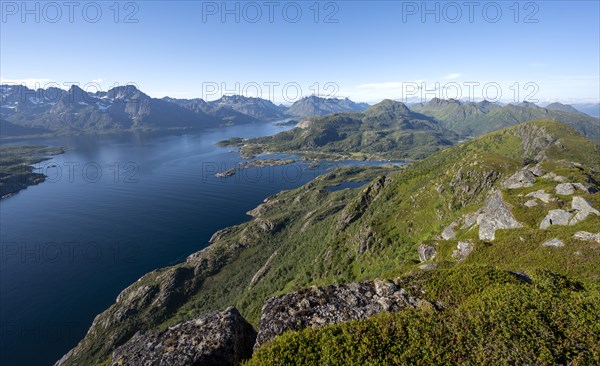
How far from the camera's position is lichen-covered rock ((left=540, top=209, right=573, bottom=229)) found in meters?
44.2

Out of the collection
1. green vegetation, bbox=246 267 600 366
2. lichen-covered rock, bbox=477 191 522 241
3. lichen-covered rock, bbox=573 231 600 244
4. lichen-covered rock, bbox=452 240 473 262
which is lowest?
lichen-covered rock, bbox=452 240 473 262

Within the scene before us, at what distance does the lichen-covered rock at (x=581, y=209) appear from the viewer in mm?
42169

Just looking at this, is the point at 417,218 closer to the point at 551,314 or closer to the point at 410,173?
the point at 410,173

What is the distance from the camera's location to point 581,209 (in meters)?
44.9

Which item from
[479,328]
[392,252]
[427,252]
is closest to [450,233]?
[427,252]

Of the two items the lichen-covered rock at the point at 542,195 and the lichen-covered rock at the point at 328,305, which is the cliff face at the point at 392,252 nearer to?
the lichen-covered rock at the point at 328,305

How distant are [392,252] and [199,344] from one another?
9734cm

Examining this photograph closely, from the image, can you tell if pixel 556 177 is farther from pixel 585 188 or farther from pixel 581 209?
pixel 581 209

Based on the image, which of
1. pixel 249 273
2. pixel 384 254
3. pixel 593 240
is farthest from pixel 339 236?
pixel 593 240

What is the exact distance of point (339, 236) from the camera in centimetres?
14950

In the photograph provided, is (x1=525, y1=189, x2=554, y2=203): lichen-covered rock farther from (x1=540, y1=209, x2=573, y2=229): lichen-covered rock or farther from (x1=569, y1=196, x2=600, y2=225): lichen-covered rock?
(x1=540, y1=209, x2=573, y2=229): lichen-covered rock

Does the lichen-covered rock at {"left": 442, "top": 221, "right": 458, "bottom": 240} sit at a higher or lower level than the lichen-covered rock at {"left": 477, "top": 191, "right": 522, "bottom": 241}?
lower

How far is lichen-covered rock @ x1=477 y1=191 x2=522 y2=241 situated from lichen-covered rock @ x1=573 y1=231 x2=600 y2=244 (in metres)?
14.3

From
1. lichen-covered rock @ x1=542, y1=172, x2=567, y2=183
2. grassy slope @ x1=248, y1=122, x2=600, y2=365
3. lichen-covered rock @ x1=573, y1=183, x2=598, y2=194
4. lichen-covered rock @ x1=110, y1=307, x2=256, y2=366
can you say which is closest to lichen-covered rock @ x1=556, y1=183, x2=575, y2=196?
lichen-covered rock @ x1=573, y1=183, x2=598, y2=194
